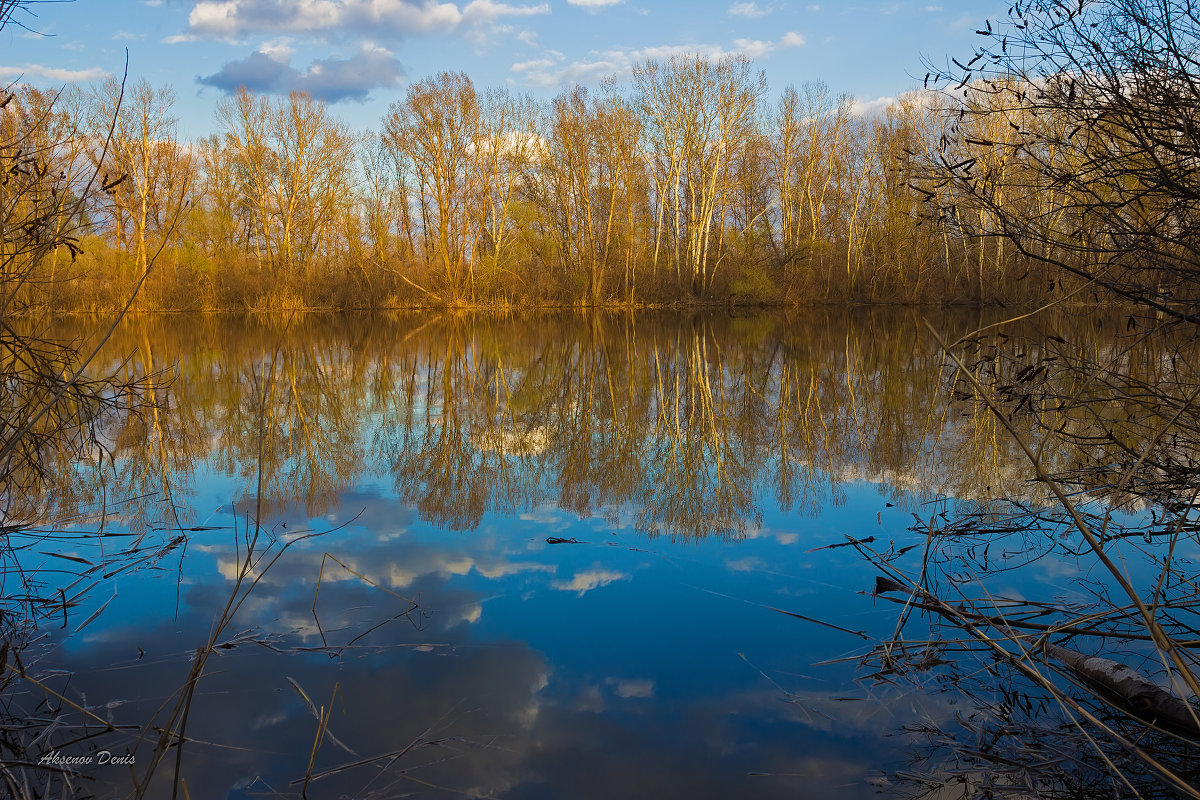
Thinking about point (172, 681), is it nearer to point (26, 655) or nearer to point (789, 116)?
point (26, 655)

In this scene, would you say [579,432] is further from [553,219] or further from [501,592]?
[553,219]

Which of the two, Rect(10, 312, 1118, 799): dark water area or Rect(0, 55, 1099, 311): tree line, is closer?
Rect(10, 312, 1118, 799): dark water area

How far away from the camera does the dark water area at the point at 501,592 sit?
2373mm

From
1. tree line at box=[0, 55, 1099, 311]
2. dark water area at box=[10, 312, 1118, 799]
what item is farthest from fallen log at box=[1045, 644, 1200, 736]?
tree line at box=[0, 55, 1099, 311]

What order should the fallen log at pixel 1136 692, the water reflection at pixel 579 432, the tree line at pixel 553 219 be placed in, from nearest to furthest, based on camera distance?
1. the fallen log at pixel 1136 692
2. the water reflection at pixel 579 432
3. the tree line at pixel 553 219

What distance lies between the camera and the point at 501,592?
3635 mm

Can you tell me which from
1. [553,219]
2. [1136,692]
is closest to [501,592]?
[1136,692]

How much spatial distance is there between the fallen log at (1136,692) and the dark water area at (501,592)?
0.51 m

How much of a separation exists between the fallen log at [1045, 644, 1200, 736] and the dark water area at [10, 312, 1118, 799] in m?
0.51

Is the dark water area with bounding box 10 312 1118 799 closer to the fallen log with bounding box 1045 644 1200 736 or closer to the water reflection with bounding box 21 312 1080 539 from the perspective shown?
the water reflection with bounding box 21 312 1080 539

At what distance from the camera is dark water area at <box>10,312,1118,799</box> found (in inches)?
93.4

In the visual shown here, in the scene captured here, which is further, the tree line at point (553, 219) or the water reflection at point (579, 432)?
the tree line at point (553, 219)

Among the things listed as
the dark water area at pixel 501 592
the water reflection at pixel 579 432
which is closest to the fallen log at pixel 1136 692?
the dark water area at pixel 501 592

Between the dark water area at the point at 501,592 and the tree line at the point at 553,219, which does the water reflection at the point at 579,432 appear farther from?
the tree line at the point at 553,219
